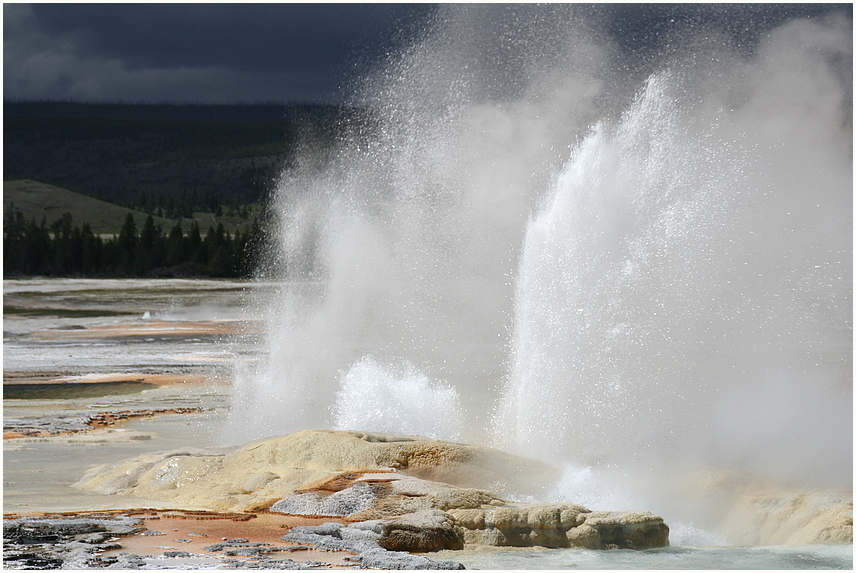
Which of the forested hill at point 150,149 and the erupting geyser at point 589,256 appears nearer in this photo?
the erupting geyser at point 589,256

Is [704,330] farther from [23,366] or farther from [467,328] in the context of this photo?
[23,366]

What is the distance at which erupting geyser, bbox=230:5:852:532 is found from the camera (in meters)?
9.75

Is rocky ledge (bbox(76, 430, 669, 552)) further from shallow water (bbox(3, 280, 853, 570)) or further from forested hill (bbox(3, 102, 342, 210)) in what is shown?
forested hill (bbox(3, 102, 342, 210))

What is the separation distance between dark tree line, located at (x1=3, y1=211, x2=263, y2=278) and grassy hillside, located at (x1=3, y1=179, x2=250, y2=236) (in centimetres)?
1186

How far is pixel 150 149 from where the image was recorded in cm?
10094

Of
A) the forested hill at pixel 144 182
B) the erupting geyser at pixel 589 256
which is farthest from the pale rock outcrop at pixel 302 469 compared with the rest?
the forested hill at pixel 144 182

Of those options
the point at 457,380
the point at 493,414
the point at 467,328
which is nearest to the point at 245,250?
the point at 467,328

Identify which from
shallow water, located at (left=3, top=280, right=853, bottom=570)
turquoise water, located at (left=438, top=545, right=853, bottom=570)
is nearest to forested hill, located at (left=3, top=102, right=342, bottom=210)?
shallow water, located at (left=3, top=280, right=853, bottom=570)

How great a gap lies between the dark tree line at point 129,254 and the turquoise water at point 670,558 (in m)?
39.9

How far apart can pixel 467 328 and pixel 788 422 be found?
12.9 meters

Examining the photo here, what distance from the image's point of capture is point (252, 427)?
12070 mm

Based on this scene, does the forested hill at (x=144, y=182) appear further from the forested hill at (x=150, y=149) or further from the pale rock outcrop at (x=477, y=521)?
the pale rock outcrop at (x=477, y=521)

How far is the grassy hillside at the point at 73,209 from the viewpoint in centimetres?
6319

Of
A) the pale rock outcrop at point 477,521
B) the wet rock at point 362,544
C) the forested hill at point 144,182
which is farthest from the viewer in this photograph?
the forested hill at point 144,182
